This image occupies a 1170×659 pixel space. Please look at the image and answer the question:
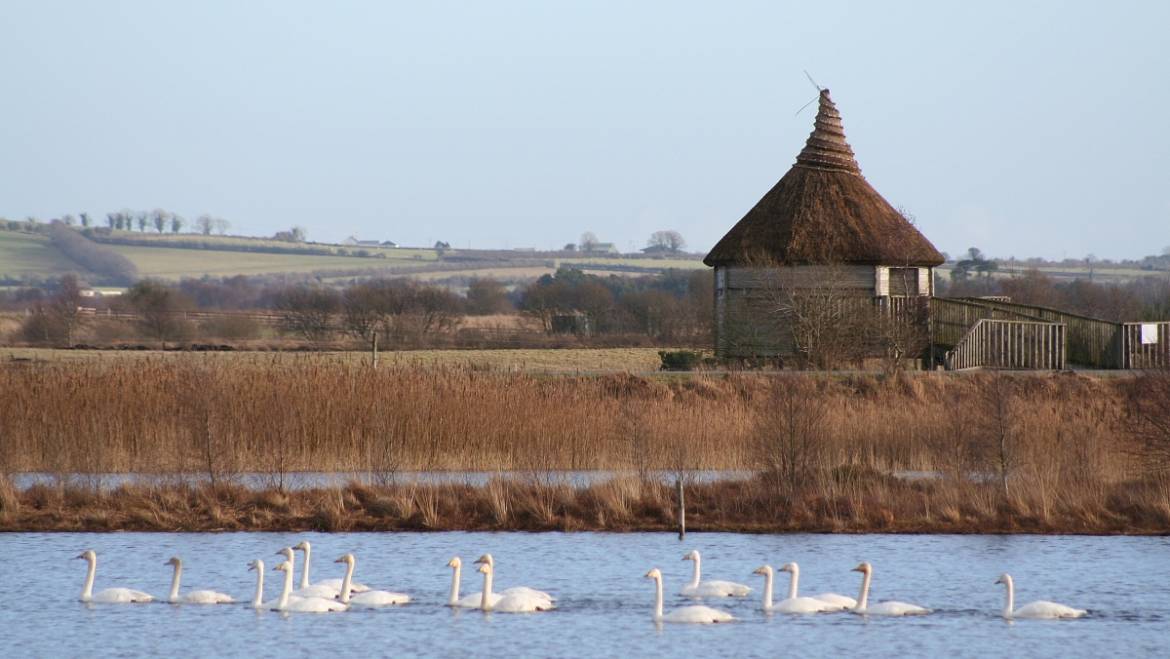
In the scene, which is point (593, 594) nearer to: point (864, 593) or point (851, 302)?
point (864, 593)

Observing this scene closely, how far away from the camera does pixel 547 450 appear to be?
30297 millimetres

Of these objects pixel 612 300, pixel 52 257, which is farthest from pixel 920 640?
pixel 52 257

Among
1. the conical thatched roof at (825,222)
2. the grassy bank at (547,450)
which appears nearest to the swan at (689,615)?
the grassy bank at (547,450)

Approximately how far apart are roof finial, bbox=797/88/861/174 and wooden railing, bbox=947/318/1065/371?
29.7 ft

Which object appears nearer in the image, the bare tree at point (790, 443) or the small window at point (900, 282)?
the bare tree at point (790, 443)

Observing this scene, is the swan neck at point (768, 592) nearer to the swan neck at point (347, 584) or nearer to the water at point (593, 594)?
the water at point (593, 594)

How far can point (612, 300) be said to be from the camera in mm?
104688

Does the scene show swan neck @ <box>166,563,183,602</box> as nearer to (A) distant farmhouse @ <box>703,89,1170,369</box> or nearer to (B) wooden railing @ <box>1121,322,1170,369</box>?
(A) distant farmhouse @ <box>703,89,1170,369</box>

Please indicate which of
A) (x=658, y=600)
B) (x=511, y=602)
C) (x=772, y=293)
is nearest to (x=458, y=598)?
(x=511, y=602)

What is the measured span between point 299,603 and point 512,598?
267 centimetres

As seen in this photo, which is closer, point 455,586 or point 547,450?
point 455,586

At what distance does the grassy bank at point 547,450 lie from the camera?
1053 inches

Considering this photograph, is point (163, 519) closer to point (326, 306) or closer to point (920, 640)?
point (920, 640)

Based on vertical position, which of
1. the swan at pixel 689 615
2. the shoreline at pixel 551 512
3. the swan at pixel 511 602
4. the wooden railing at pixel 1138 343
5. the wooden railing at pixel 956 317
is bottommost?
the swan at pixel 689 615
